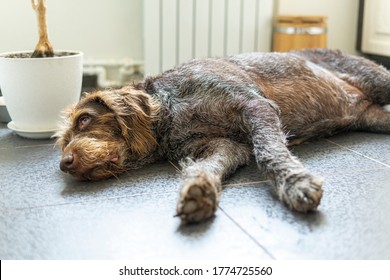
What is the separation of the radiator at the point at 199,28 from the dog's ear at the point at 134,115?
72.7 inches

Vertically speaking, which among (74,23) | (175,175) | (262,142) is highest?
(74,23)

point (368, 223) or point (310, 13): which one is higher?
point (310, 13)

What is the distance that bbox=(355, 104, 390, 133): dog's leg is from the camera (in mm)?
2865

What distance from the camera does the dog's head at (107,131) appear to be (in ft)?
6.85

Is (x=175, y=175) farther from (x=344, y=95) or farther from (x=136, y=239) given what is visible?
(x=344, y=95)

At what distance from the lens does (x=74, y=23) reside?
418 centimetres

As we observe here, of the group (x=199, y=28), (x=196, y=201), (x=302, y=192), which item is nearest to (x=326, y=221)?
(x=302, y=192)

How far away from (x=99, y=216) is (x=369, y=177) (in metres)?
1.09

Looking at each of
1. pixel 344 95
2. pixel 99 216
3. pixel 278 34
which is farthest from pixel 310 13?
pixel 99 216

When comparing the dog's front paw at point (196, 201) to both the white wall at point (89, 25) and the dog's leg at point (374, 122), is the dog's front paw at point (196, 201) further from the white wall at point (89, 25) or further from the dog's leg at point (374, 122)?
the white wall at point (89, 25)

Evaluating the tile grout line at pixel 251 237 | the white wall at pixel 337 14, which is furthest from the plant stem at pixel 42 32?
the white wall at pixel 337 14

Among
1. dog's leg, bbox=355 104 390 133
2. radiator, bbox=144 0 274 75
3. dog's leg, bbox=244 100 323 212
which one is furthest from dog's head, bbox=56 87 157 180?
radiator, bbox=144 0 274 75

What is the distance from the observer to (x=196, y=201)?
5.31 feet

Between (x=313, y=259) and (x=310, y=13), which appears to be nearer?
(x=313, y=259)
